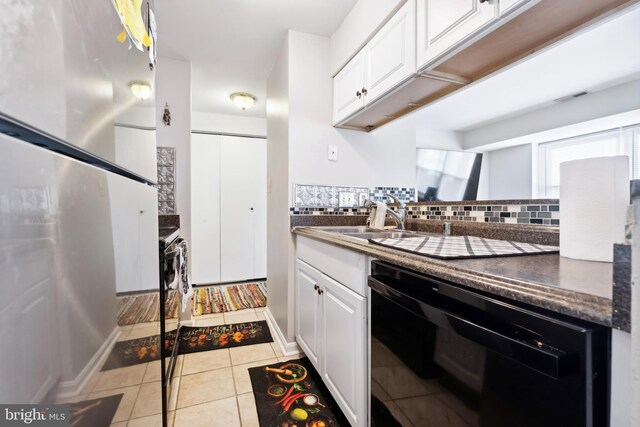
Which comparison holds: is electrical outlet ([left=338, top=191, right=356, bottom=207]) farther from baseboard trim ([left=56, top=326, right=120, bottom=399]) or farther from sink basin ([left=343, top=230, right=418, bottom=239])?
baseboard trim ([left=56, top=326, right=120, bottom=399])

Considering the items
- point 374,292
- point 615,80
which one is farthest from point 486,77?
point 374,292

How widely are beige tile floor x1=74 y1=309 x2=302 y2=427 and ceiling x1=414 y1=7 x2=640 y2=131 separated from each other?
4.87ft

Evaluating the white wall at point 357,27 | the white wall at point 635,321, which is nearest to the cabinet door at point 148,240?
the white wall at point 635,321

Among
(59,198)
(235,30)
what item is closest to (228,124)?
(235,30)

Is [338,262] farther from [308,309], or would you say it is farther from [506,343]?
[506,343]

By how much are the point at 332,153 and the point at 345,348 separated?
1419mm

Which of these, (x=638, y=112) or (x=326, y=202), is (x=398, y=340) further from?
(x=326, y=202)

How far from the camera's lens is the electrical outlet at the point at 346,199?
2139 mm

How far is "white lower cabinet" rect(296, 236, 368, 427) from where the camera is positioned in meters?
1.07

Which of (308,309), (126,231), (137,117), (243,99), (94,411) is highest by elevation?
(243,99)

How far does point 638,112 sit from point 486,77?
64 centimetres

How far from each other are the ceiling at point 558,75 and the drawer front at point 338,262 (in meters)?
0.87

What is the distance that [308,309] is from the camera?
168 cm

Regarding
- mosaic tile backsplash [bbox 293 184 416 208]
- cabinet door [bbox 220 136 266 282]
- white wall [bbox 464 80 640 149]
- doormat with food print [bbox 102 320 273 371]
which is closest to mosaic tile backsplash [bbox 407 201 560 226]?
A: white wall [bbox 464 80 640 149]
